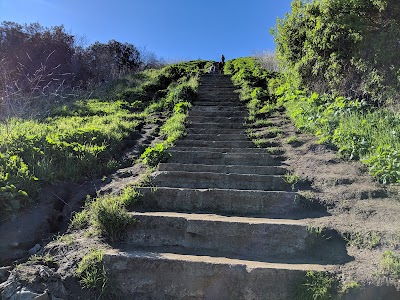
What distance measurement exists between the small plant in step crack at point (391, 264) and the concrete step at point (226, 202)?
3.59ft

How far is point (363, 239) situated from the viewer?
3299 mm

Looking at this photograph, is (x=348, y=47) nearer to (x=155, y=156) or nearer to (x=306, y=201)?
(x=306, y=201)

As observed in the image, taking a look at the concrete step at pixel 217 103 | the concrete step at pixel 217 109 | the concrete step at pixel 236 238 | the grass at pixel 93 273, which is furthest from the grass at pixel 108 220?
the concrete step at pixel 217 103

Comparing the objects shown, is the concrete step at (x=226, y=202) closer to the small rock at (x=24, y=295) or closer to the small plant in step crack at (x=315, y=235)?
the small plant in step crack at (x=315, y=235)

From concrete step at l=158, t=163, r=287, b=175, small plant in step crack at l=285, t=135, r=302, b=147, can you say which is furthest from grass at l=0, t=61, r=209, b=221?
small plant in step crack at l=285, t=135, r=302, b=147

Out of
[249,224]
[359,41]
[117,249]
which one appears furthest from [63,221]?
[359,41]

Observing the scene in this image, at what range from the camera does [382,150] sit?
15.2ft

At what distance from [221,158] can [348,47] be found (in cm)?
370

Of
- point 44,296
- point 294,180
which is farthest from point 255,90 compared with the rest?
point 44,296

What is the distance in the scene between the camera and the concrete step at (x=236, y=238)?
3400mm

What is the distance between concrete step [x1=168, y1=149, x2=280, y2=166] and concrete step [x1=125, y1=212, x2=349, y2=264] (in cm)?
192

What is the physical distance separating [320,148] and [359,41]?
2.59 meters

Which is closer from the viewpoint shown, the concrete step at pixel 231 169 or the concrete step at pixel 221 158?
the concrete step at pixel 231 169

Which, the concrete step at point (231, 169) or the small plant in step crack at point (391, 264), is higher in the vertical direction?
the concrete step at point (231, 169)
